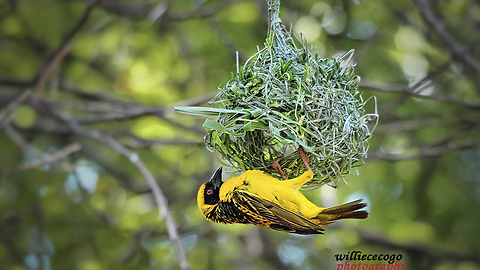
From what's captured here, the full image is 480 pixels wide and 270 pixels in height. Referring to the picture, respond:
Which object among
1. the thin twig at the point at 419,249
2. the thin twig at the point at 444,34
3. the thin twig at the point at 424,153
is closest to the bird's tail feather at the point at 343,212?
the thin twig at the point at 424,153

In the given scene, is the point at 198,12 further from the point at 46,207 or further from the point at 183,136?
the point at 46,207

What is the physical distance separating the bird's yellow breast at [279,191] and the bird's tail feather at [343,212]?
4 cm

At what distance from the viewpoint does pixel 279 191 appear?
2.41 m

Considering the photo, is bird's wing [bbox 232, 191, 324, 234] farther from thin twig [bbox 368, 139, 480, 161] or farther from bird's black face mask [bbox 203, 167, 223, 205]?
thin twig [bbox 368, 139, 480, 161]

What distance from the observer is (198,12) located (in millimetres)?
4574

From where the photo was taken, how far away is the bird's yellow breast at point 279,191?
2.39m

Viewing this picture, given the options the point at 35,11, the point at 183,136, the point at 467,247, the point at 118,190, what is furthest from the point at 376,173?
the point at 35,11

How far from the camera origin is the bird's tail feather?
7.34ft

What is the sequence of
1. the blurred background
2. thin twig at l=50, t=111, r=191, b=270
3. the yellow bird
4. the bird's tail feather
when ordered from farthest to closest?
the blurred background, thin twig at l=50, t=111, r=191, b=270, the yellow bird, the bird's tail feather

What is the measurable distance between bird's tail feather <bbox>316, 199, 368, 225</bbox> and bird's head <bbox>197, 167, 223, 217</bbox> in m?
0.58

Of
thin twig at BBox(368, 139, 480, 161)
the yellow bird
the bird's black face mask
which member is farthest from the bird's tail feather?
thin twig at BBox(368, 139, 480, 161)

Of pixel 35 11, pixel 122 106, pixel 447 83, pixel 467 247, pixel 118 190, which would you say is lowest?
pixel 467 247

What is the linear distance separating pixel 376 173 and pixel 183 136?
7.01 ft

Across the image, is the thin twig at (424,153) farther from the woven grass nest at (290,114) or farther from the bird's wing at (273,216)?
the bird's wing at (273,216)
